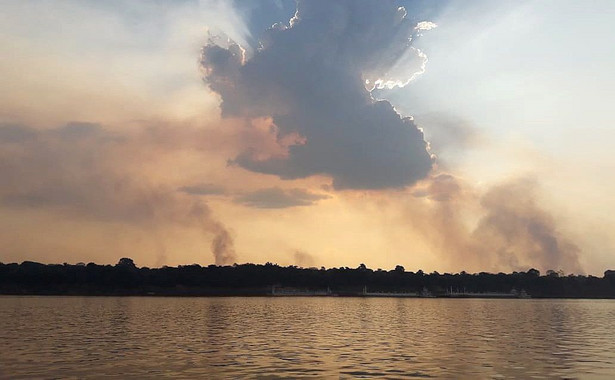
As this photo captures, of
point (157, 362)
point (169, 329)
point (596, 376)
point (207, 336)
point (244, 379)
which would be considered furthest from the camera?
point (169, 329)

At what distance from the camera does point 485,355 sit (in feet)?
218

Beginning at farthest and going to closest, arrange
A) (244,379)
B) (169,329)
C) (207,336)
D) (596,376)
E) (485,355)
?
(169,329) → (207,336) → (485,355) → (596,376) → (244,379)

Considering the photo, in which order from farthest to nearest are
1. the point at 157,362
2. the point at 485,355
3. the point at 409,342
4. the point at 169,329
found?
1. the point at 169,329
2. the point at 409,342
3. the point at 485,355
4. the point at 157,362

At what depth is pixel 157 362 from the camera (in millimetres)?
57344

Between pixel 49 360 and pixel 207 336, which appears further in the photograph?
pixel 207 336

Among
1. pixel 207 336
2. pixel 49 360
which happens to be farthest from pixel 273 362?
pixel 207 336

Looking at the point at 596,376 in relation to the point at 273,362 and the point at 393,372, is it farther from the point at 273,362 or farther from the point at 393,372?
the point at 273,362

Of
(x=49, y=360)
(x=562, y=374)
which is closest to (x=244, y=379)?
(x=49, y=360)

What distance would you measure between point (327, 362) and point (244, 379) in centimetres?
1290

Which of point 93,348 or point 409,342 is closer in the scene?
point 93,348

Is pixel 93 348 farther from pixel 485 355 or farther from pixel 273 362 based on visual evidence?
pixel 485 355

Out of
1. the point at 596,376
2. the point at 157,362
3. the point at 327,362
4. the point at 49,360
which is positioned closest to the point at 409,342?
the point at 327,362

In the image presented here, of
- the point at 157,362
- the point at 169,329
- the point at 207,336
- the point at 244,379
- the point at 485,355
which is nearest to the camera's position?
the point at 244,379

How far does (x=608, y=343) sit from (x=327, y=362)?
45.4m
